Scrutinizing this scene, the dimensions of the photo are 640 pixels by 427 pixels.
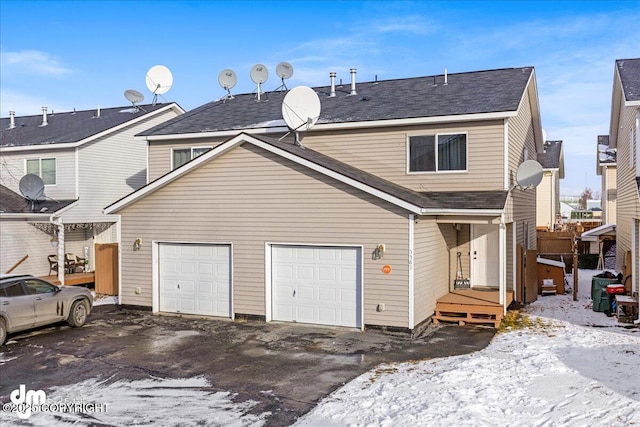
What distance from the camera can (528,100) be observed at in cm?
1884

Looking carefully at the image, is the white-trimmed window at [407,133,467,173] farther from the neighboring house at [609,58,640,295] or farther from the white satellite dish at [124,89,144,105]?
the white satellite dish at [124,89,144,105]

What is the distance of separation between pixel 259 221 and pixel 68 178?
1086 cm

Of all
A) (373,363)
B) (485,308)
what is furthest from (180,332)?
(485,308)

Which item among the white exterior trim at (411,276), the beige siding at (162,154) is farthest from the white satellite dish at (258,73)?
the white exterior trim at (411,276)

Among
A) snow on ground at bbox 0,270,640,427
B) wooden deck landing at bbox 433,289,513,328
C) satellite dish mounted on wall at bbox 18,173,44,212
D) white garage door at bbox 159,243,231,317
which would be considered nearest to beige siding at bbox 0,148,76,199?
satellite dish mounted on wall at bbox 18,173,44,212

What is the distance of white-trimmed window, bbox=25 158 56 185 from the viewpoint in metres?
21.7

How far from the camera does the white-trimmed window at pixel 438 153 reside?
15.3 metres

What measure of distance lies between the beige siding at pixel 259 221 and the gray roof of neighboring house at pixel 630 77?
21.1 ft

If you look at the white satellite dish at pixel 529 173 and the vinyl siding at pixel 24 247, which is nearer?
the white satellite dish at pixel 529 173

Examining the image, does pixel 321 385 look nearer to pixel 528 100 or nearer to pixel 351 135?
pixel 351 135

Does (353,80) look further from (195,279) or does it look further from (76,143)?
(76,143)

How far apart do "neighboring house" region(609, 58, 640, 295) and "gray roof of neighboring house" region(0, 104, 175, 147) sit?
1836 cm

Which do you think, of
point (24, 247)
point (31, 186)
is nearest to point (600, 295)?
point (31, 186)

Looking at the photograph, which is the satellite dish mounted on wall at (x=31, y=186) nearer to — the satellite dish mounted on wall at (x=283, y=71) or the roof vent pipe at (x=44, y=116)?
the roof vent pipe at (x=44, y=116)
